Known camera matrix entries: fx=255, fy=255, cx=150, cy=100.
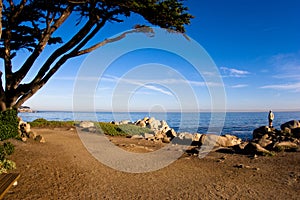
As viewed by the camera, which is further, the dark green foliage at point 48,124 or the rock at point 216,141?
the dark green foliage at point 48,124

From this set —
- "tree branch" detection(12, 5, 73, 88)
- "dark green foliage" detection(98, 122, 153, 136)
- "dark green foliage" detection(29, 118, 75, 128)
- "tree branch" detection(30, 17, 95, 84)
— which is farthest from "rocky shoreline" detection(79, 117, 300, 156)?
"tree branch" detection(12, 5, 73, 88)

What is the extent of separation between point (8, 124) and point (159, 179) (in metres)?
7.50

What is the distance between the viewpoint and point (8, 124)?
11.2m

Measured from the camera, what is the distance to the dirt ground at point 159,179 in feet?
21.0

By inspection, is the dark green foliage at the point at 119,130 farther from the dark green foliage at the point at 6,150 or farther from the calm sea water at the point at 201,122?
the dark green foliage at the point at 6,150

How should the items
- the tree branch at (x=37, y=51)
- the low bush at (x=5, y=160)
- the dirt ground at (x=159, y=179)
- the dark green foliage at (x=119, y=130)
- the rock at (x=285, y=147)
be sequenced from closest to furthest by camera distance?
the dirt ground at (x=159, y=179) < the low bush at (x=5, y=160) < the tree branch at (x=37, y=51) < the rock at (x=285, y=147) < the dark green foliage at (x=119, y=130)

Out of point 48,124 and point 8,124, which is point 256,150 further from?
point 48,124

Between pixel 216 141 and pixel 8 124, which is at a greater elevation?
pixel 8 124

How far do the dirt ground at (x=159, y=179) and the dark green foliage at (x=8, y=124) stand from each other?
92 centimetres

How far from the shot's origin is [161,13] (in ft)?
29.6

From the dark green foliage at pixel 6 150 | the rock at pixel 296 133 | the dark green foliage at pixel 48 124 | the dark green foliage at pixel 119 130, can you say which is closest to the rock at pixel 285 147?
the rock at pixel 296 133

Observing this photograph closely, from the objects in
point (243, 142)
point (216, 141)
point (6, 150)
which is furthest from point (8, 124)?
point (243, 142)

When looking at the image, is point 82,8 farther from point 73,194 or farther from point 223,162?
point 223,162

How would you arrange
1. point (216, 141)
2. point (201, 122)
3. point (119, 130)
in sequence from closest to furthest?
1. point (216, 141)
2. point (119, 130)
3. point (201, 122)
